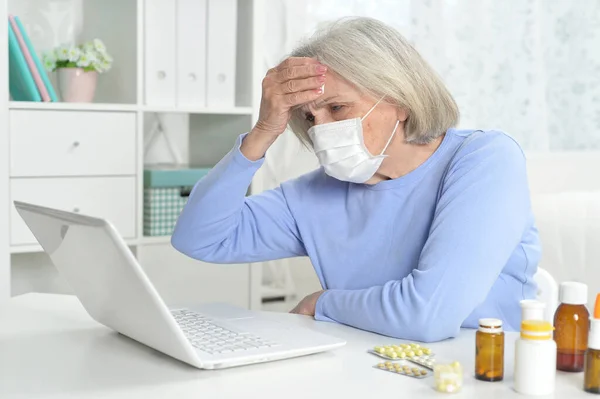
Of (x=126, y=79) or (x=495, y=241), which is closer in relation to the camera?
(x=495, y=241)

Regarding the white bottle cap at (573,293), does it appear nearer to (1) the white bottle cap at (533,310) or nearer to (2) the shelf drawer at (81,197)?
(1) the white bottle cap at (533,310)

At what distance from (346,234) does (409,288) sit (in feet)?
0.95

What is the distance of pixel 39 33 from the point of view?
8.57 feet

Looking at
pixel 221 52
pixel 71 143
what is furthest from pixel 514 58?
pixel 71 143

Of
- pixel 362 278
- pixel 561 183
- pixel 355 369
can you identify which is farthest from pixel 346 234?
pixel 561 183

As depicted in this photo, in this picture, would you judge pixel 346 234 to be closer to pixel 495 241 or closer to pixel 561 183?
pixel 495 241

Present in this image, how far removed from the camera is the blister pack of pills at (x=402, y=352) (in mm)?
1150

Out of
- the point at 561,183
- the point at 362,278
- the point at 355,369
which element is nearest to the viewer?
the point at 355,369

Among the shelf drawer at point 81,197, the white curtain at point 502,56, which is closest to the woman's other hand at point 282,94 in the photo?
the shelf drawer at point 81,197

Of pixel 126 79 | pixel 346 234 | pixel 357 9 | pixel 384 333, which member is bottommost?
pixel 384 333

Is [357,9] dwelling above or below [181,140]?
above

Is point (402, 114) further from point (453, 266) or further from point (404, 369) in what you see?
point (404, 369)

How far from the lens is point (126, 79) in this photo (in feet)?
8.43

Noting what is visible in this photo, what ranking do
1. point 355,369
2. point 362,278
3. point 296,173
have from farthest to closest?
point 296,173 < point 362,278 < point 355,369
